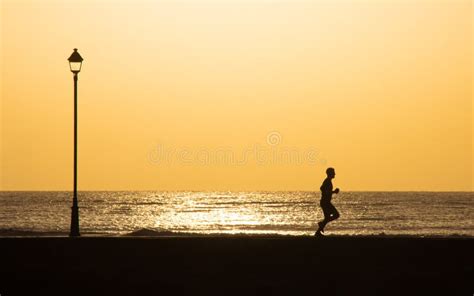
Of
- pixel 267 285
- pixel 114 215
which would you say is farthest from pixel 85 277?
pixel 114 215

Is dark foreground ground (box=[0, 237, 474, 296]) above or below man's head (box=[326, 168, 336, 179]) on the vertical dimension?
below

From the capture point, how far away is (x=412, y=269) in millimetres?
22625

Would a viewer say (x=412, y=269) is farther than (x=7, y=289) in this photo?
Yes

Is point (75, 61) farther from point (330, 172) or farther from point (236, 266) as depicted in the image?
point (236, 266)

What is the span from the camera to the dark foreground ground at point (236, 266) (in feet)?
64.3

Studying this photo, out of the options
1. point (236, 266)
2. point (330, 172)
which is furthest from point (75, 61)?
point (236, 266)

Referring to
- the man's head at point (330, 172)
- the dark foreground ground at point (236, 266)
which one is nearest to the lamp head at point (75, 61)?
the dark foreground ground at point (236, 266)

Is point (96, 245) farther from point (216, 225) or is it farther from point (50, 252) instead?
point (216, 225)

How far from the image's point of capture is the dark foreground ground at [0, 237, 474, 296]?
772 inches

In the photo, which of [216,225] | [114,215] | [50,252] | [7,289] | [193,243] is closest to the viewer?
[7,289]

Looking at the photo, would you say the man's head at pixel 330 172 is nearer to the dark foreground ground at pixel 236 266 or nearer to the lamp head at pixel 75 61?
the dark foreground ground at pixel 236 266

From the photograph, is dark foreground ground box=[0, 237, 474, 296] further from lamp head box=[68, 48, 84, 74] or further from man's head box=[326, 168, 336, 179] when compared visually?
lamp head box=[68, 48, 84, 74]

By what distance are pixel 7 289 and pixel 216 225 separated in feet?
270

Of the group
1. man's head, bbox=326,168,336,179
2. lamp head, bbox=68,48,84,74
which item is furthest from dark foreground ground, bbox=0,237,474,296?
lamp head, bbox=68,48,84,74
